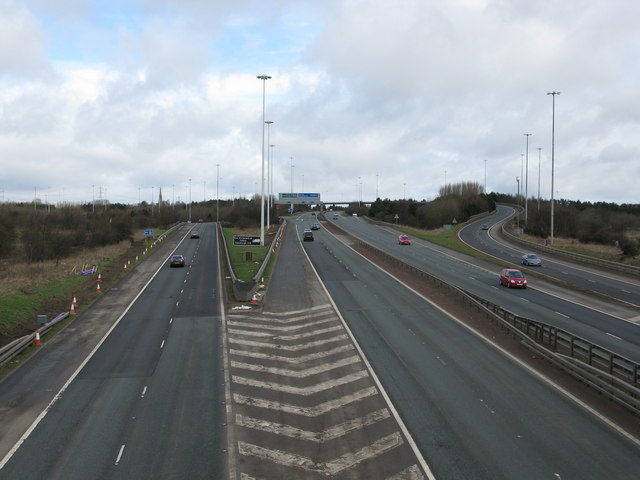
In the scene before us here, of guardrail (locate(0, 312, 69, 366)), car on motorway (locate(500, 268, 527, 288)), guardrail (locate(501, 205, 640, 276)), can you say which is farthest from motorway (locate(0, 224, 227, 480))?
guardrail (locate(501, 205, 640, 276))

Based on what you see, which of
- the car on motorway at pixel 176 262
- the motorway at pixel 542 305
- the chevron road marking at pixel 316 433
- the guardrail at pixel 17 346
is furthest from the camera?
the car on motorway at pixel 176 262

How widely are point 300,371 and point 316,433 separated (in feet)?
18.7

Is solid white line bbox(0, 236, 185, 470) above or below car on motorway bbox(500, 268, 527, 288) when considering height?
below

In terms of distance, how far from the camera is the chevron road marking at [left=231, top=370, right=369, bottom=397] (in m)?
18.0

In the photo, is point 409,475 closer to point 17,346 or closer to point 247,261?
point 17,346

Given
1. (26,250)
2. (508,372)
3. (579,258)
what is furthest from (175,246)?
(508,372)

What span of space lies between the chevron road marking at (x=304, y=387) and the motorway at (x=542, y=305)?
457 inches

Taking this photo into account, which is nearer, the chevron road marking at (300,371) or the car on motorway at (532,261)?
the chevron road marking at (300,371)

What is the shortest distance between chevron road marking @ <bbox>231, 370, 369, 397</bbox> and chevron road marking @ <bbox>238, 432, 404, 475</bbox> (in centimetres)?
429

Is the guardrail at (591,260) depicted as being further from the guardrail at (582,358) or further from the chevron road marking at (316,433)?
the chevron road marking at (316,433)

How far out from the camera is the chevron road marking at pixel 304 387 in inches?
710

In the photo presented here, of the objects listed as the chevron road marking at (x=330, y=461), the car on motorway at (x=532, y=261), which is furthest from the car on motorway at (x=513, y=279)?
the chevron road marking at (x=330, y=461)

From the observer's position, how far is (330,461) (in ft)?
42.0

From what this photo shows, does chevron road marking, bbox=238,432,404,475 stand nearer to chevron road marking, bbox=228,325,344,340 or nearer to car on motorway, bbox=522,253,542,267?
chevron road marking, bbox=228,325,344,340
